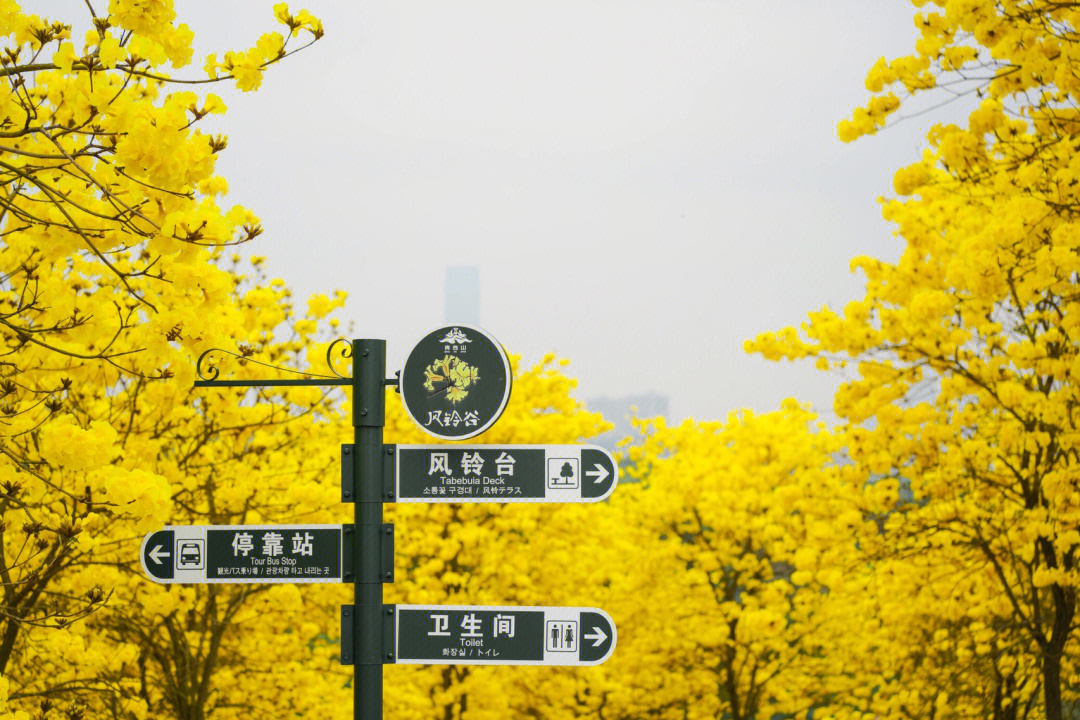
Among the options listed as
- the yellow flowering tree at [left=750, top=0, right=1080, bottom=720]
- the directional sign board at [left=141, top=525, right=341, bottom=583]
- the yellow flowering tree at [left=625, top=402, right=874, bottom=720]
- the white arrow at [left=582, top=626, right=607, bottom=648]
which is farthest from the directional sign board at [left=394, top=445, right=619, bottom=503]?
the yellow flowering tree at [left=625, top=402, right=874, bottom=720]

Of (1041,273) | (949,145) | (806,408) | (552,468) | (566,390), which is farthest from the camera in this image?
(806,408)

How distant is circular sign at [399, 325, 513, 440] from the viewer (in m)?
4.41

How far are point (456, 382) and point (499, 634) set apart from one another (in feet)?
3.23

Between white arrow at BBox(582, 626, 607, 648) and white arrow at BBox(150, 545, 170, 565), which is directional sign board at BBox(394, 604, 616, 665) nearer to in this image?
white arrow at BBox(582, 626, 607, 648)

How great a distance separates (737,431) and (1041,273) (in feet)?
42.1

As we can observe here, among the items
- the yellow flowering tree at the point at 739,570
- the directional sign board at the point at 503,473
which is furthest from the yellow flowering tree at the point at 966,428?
the yellow flowering tree at the point at 739,570

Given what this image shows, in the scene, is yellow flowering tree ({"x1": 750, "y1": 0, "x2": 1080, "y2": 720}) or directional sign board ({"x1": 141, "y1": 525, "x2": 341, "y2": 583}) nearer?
directional sign board ({"x1": 141, "y1": 525, "x2": 341, "y2": 583})

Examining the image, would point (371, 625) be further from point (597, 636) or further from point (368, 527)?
point (597, 636)

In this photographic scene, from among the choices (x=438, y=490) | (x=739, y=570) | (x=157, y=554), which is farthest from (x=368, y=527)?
(x=739, y=570)

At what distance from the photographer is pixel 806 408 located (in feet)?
58.9

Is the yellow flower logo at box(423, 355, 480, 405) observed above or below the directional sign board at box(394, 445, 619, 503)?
above

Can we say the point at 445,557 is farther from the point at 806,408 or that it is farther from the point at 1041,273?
the point at 1041,273

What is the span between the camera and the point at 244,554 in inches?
183

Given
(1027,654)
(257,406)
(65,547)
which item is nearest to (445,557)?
(257,406)
